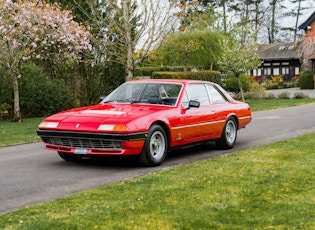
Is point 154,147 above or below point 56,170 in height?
above

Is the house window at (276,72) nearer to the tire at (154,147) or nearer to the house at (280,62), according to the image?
the house at (280,62)

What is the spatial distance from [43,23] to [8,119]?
5.23 metres

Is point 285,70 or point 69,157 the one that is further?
point 285,70

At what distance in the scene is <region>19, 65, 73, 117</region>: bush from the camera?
23.2 metres

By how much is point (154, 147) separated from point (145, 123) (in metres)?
0.61

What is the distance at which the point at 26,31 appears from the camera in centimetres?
2034

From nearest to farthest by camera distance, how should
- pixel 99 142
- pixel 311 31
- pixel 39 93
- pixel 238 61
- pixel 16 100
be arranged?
pixel 99 142, pixel 16 100, pixel 39 93, pixel 238 61, pixel 311 31

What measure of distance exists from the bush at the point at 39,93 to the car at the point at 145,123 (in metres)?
13.6

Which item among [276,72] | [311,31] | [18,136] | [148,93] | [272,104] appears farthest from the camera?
[276,72]

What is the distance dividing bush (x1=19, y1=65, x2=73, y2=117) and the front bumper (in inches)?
580

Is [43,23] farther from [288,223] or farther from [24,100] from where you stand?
[288,223]

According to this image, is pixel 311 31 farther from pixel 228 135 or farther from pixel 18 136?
pixel 228 135

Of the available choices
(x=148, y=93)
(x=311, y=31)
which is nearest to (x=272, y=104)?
(x=148, y=93)

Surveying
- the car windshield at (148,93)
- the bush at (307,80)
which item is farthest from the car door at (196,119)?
the bush at (307,80)
